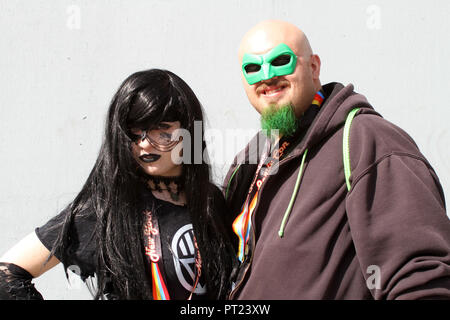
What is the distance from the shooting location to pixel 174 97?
5.49 feet

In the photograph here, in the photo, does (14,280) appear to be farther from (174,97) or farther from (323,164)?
(323,164)

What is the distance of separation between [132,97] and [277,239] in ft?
2.49

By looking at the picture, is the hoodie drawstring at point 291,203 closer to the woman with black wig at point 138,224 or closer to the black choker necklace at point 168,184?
the woman with black wig at point 138,224

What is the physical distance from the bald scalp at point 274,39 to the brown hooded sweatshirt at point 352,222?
247 mm

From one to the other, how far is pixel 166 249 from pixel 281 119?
0.68 meters

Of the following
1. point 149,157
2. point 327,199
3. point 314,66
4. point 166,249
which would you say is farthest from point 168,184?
point 314,66

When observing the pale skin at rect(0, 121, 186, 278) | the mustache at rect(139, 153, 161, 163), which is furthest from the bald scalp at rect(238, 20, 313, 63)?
the mustache at rect(139, 153, 161, 163)

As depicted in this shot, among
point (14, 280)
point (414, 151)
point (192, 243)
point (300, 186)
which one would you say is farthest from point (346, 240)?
point (14, 280)

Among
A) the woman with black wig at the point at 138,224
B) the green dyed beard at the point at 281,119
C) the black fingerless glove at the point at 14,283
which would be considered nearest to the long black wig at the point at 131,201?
the woman with black wig at the point at 138,224

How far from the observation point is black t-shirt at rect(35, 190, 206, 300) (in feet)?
5.27

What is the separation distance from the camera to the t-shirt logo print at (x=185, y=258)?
5.38 ft

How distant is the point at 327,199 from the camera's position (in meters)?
1.55

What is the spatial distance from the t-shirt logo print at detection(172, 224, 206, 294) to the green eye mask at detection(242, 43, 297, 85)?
0.68m

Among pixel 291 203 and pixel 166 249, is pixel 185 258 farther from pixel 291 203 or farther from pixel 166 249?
pixel 291 203
